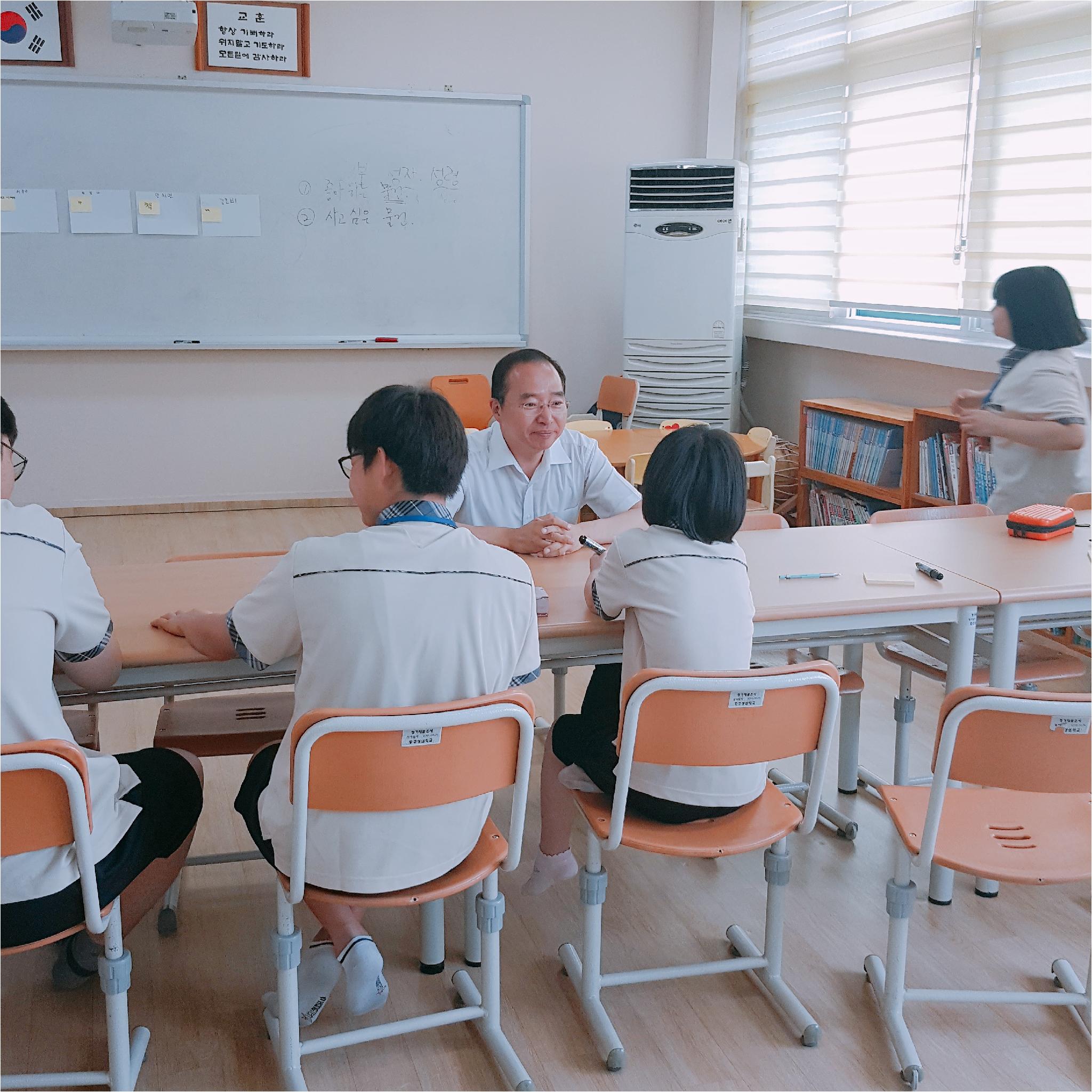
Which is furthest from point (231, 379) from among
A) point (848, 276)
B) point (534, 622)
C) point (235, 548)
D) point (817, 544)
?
point (534, 622)

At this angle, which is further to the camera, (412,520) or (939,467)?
(939,467)

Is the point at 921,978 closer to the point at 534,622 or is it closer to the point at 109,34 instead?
the point at 534,622

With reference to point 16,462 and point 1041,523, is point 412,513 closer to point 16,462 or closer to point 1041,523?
point 16,462

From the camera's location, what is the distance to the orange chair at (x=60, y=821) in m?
1.50

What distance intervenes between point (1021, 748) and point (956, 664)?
695mm

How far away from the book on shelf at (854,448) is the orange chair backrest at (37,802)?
13.7ft

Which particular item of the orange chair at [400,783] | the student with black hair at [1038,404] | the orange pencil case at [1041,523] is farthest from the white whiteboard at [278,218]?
the orange chair at [400,783]

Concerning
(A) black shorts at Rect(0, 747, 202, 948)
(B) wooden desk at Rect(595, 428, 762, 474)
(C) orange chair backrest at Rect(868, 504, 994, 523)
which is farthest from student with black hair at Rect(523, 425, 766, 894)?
(B) wooden desk at Rect(595, 428, 762, 474)

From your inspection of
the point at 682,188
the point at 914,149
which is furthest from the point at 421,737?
the point at 682,188

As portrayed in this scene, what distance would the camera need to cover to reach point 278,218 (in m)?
5.96

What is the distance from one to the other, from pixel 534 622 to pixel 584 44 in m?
5.38

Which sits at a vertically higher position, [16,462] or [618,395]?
[16,462]

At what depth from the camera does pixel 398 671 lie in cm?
171

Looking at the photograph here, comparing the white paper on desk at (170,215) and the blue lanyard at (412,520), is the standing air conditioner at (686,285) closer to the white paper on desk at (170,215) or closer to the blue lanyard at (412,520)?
the white paper on desk at (170,215)
